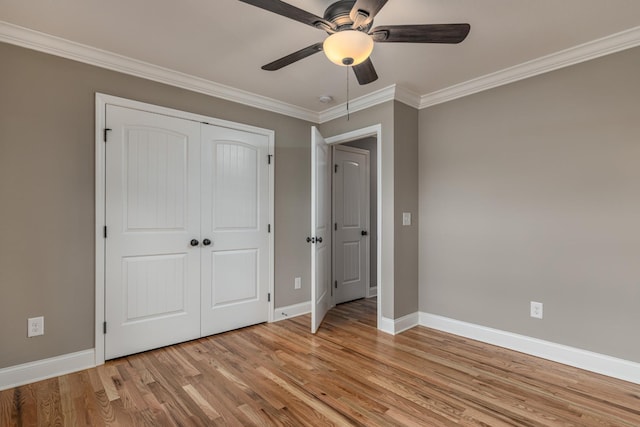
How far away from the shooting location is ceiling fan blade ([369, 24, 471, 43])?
1679mm

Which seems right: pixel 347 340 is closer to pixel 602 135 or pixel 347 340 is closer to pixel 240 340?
pixel 240 340

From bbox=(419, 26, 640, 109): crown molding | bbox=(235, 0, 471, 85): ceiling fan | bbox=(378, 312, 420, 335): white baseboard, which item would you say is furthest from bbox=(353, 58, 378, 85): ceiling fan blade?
bbox=(378, 312, 420, 335): white baseboard

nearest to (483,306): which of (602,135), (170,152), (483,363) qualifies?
(483,363)

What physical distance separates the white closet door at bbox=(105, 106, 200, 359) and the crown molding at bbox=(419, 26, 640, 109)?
8.29 feet

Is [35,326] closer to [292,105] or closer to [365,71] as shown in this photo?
[365,71]

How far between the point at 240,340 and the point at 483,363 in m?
2.11

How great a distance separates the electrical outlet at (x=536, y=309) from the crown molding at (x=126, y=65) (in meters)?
3.11

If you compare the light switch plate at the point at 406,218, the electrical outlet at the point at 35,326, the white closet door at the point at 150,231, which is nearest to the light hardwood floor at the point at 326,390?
the white closet door at the point at 150,231

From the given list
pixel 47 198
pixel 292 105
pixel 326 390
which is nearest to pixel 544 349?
pixel 326 390

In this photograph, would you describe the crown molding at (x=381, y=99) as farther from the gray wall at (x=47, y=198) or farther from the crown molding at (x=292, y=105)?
the gray wall at (x=47, y=198)

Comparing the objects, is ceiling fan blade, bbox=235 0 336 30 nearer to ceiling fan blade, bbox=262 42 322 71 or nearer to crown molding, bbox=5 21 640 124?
ceiling fan blade, bbox=262 42 322 71

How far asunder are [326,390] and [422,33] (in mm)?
2272

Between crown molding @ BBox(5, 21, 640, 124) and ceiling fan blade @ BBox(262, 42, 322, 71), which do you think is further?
crown molding @ BBox(5, 21, 640, 124)

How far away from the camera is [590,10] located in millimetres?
2000
